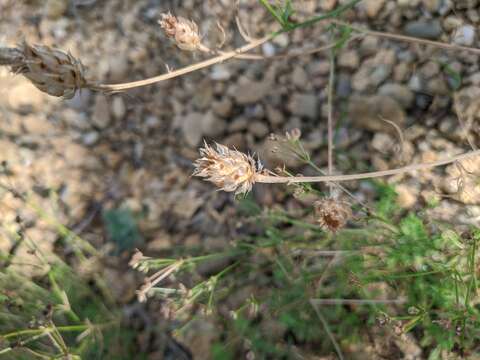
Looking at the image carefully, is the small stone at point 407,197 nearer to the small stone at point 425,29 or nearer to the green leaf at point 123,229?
the small stone at point 425,29

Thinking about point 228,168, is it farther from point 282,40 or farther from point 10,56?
point 282,40

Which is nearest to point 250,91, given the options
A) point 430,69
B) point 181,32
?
point 430,69

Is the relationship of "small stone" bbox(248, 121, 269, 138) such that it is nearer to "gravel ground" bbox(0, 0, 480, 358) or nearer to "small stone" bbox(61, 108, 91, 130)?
Answer: "gravel ground" bbox(0, 0, 480, 358)

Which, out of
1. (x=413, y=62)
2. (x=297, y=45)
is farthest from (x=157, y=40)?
(x=413, y=62)

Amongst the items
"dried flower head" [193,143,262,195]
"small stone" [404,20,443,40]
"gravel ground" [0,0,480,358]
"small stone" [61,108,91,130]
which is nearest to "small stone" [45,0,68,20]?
"gravel ground" [0,0,480,358]

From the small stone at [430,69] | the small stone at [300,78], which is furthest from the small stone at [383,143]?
the small stone at [300,78]

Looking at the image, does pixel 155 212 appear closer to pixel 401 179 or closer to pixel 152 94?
pixel 152 94
